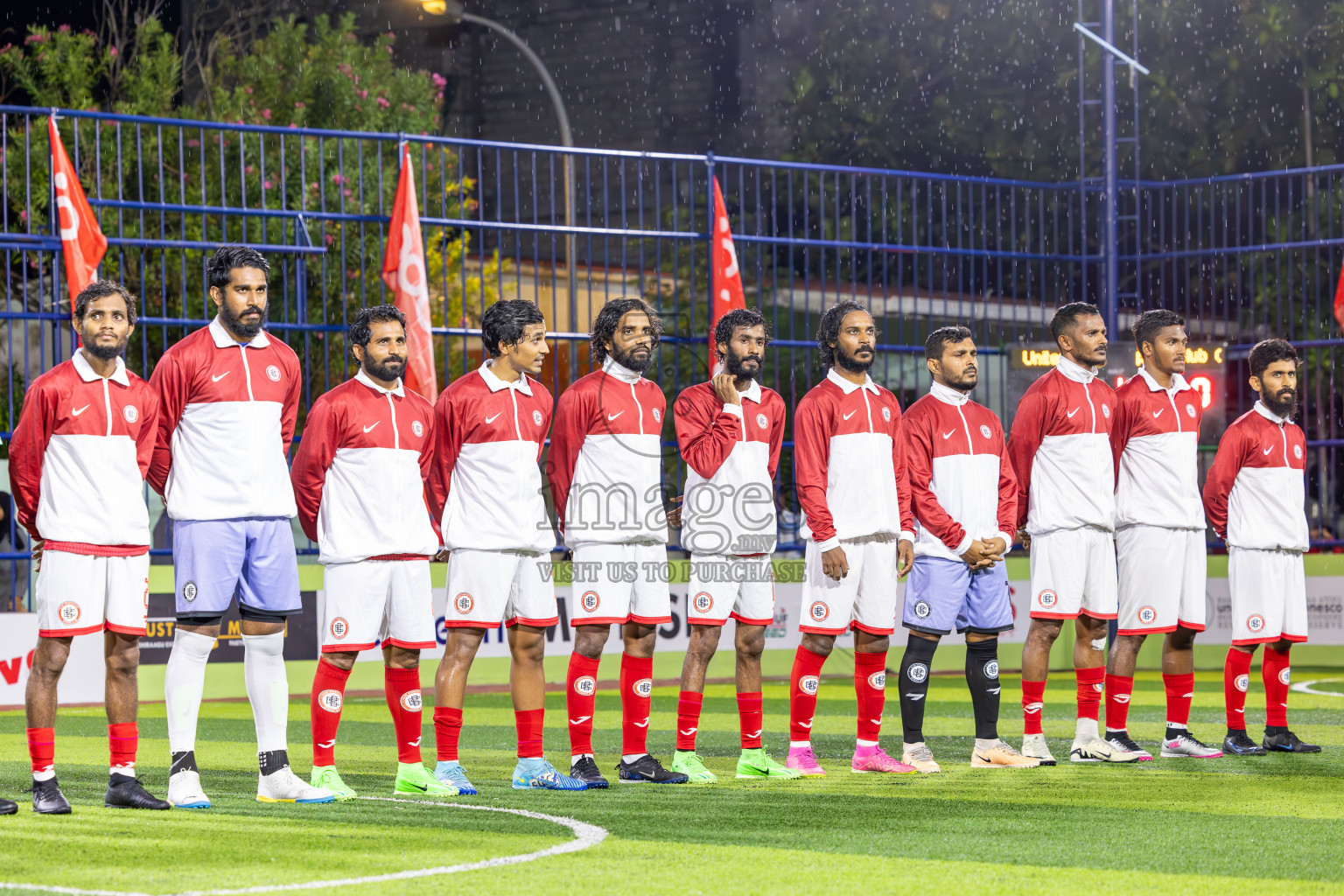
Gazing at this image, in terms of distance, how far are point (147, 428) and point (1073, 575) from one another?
4.61 meters

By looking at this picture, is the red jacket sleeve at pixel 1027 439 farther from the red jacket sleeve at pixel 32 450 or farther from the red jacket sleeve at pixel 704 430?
the red jacket sleeve at pixel 32 450

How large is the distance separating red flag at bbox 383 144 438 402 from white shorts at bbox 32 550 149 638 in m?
5.43

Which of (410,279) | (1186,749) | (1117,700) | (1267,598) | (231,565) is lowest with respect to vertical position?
(1186,749)

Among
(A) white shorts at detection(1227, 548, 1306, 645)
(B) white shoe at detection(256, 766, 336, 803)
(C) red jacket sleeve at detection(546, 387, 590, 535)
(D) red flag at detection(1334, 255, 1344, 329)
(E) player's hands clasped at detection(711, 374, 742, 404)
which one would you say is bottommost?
(B) white shoe at detection(256, 766, 336, 803)

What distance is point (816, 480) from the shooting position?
8.14m

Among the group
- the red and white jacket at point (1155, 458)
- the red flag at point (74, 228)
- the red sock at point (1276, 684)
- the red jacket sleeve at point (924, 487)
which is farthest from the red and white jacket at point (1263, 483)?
the red flag at point (74, 228)

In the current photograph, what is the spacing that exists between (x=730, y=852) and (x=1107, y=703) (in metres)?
3.83

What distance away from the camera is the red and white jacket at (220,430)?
22.9ft

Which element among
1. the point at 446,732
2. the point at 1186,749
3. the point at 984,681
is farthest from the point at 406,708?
the point at 1186,749

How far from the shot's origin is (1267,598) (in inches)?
363

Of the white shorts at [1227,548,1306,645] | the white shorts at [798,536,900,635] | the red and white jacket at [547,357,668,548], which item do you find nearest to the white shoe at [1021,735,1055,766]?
the white shorts at [798,536,900,635]

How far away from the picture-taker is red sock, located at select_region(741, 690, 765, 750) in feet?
26.6

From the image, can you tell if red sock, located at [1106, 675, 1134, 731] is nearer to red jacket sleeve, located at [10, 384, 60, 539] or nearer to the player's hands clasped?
the player's hands clasped

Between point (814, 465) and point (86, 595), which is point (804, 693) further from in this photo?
point (86, 595)
